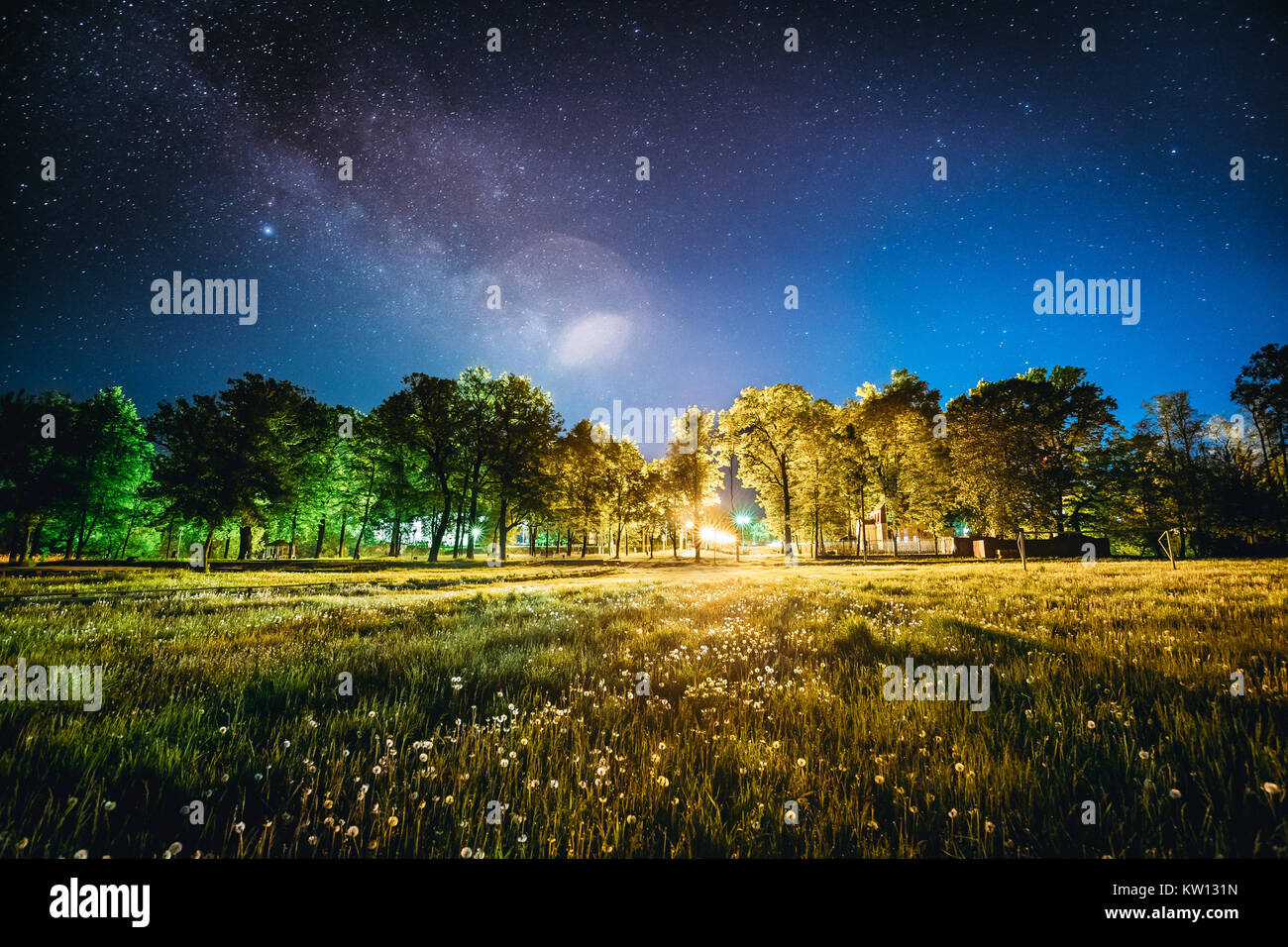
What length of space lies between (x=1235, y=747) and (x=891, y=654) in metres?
2.88

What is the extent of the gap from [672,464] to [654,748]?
4391 cm

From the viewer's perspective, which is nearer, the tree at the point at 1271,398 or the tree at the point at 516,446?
the tree at the point at 1271,398

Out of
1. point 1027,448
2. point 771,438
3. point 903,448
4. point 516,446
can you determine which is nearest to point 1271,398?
point 1027,448

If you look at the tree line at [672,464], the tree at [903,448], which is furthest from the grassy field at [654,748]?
the tree at [903,448]

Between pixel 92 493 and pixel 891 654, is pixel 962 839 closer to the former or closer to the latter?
pixel 891 654

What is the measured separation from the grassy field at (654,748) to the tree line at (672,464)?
26.0 m

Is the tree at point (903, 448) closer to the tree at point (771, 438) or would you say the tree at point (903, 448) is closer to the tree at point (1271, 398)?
the tree at point (771, 438)

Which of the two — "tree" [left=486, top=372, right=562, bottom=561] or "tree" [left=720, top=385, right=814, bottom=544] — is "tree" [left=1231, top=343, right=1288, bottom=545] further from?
"tree" [left=486, top=372, right=562, bottom=561]

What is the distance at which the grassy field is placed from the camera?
2.10 m

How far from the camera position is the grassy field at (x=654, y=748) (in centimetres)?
210

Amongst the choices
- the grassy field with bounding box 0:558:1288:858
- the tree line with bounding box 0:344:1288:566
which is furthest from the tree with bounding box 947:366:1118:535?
the grassy field with bounding box 0:558:1288:858

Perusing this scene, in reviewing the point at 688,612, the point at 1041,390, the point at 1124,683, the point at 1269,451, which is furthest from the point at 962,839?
the point at 1269,451

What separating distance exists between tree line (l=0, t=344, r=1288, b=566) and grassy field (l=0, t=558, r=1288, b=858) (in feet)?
85.3
